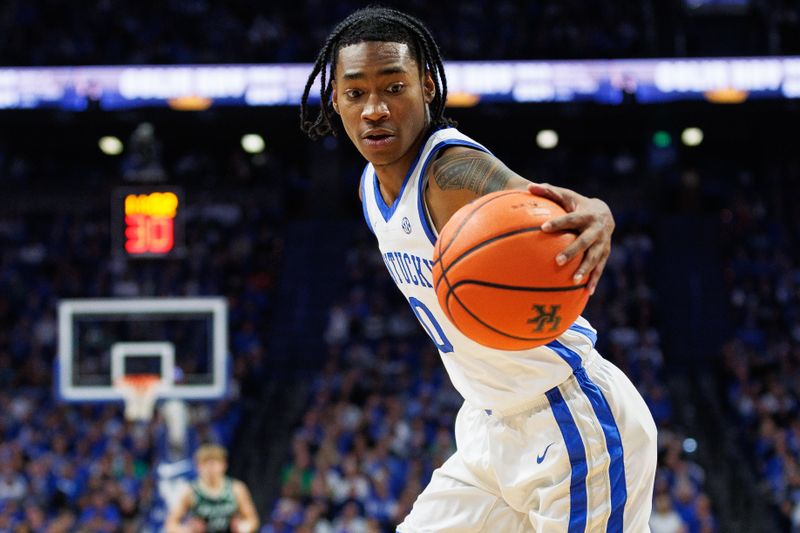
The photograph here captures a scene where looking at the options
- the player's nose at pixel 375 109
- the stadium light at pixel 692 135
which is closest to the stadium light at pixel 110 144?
the stadium light at pixel 692 135

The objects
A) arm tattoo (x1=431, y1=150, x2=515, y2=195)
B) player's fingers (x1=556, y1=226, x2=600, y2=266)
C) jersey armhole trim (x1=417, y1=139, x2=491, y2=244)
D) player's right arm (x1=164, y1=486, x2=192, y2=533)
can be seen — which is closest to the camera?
player's fingers (x1=556, y1=226, x2=600, y2=266)

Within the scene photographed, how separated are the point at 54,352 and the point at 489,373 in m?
12.0

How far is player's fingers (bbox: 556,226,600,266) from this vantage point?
241 cm

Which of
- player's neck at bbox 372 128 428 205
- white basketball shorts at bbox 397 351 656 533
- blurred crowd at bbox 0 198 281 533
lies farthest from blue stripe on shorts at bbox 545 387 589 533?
blurred crowd at bbox 0 198 281 533

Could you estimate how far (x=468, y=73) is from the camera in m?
13.5

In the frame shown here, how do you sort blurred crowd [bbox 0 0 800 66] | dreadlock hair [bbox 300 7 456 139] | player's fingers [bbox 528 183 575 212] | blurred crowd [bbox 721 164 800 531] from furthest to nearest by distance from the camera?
blurred crowd [bbox 0 0 800 66]
blurred crowd [bbox 721 164 800 531]
dreadlock hair [bbox 300 7 456 139]
player's fingers [bbox 528 183 575 212]

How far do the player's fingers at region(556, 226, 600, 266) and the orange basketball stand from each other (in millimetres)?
23

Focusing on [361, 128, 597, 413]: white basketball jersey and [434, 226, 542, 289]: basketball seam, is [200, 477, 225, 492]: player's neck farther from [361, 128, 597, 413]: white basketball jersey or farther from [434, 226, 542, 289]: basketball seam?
[434, 226, 542, 289]: basketball seam

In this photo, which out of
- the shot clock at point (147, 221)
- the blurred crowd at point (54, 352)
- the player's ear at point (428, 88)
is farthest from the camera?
the blurred crowd at point (54, 352)

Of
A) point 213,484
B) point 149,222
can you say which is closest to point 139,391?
point 149,222

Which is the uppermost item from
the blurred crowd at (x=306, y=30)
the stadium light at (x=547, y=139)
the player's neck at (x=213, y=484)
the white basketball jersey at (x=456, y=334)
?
the blurred crowd at (x=306, y=30)

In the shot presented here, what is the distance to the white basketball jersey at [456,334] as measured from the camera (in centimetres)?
285

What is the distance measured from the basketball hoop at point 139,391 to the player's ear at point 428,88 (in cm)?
733

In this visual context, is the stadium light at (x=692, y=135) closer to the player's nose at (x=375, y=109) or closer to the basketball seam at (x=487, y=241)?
the player's nose at (x=375, y=109)
